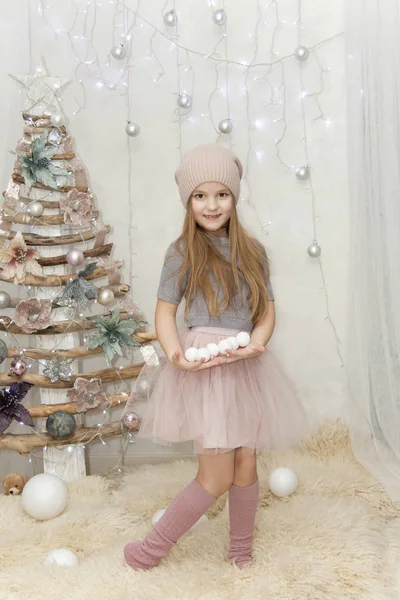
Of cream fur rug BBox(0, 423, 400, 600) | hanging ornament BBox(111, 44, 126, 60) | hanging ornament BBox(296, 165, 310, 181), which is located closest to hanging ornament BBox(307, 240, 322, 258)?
hanging ornament BBox(296, 165, 310, 181)

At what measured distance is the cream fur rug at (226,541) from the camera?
1385 millimetres

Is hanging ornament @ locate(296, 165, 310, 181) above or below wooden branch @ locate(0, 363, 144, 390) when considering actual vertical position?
above

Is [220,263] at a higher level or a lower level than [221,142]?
lower

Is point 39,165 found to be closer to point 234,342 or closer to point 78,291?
point 78,291

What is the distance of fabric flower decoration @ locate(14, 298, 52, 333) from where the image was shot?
195cm

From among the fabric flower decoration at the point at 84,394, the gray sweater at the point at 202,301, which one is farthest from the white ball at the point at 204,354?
the fabric flower decoration at the point at 84,394

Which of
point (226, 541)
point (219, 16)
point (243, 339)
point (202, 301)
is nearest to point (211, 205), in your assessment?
point (202, 301)

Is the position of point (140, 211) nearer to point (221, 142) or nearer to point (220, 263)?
point (221, 142)

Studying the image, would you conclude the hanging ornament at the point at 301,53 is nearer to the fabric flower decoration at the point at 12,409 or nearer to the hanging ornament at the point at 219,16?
the hanging ornament at the point at 219,16

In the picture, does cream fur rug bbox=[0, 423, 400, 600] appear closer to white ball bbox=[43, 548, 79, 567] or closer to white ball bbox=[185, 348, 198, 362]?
white ball bbox=[43, 548, 79, 567]

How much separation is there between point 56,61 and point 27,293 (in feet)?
2.77

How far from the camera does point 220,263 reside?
1.53 m

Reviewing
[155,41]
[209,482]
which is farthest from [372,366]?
[155,41]

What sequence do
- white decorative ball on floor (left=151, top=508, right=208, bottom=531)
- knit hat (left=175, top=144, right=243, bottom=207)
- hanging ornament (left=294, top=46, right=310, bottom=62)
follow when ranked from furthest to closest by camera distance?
hanging ornament (left=294, top=46, right=310, bottom=62), white decorative ball on floor (left=151, top=508, right=208, bottom=531), knit hat (left=175, top=144, right=243, bottom=207)
